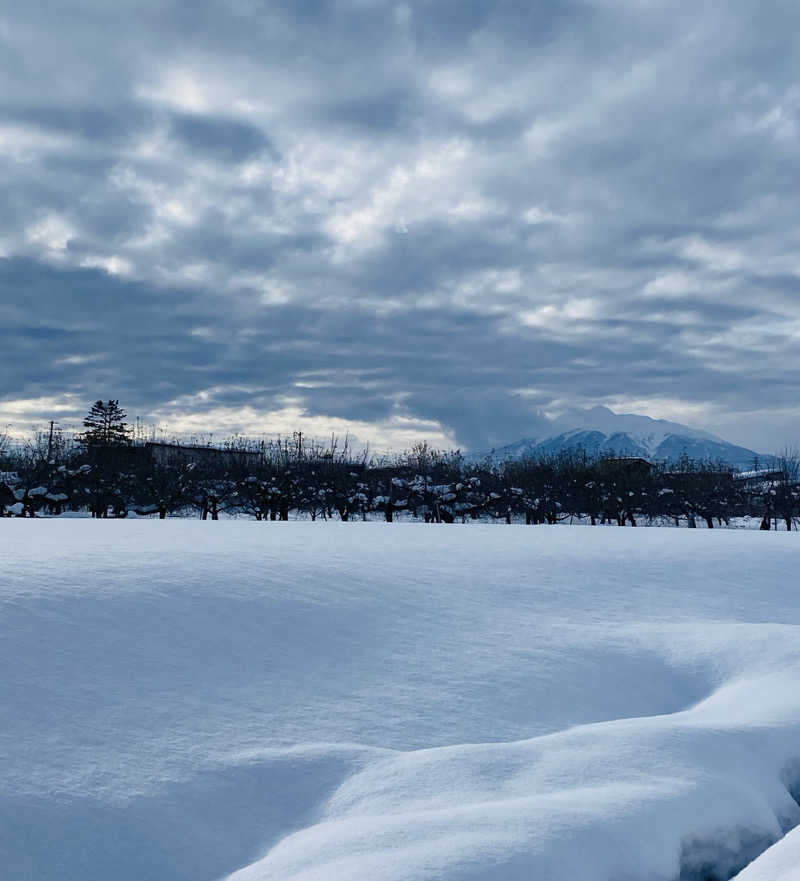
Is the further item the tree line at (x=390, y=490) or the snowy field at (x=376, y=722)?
the tree line at (x=390, y=490)

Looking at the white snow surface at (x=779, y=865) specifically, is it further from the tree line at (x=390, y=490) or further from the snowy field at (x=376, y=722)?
the tree line at (x=390, y=490)

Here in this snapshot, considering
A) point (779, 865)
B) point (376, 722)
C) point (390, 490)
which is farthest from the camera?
point (390, 490)

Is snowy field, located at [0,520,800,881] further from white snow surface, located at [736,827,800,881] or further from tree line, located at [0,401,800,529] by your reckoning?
tree line, located at [0,401,800,529]

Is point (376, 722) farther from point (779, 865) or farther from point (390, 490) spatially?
point (390, 490)

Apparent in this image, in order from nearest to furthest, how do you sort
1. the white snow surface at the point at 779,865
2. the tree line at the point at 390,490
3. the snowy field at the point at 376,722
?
the white snow surface at the point at 779,865
the snowy field at the point at 376,722
the tree line at the point at 390,490

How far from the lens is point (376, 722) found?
3.68m

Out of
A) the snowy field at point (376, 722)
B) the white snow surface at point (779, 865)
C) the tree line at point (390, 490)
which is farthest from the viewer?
the tree line at point (390, 490)

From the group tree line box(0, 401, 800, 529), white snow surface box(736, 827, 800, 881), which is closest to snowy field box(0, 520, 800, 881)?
white snow surface box(736, 827, 800, 881)

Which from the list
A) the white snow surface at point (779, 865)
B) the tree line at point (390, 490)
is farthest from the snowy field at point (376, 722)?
the tree line at point (390, 490)

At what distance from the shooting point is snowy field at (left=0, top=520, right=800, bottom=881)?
2674 millimetres

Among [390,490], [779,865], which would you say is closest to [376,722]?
[779,865]

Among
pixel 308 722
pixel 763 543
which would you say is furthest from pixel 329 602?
pixel 763 543

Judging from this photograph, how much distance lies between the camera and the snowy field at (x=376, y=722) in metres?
2.67

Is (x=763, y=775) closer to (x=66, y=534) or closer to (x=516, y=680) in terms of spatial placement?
(x=516, y=680)
